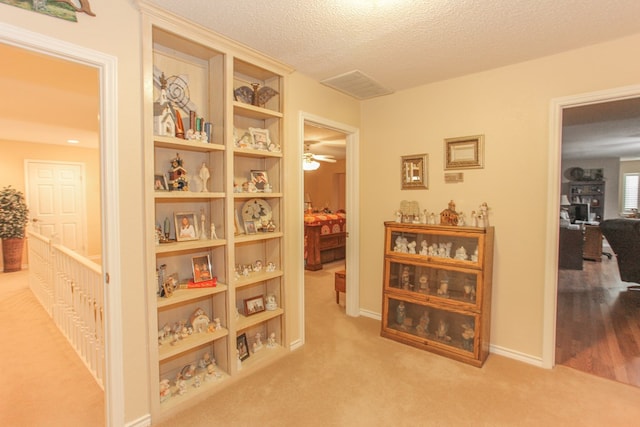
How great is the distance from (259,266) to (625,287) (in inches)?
211

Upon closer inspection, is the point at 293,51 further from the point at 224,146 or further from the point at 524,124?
the point at 524,124

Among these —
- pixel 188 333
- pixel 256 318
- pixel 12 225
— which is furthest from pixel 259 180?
pixel 12 225

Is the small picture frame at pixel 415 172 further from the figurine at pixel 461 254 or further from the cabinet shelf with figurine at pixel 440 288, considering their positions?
the figurine at pixel 461 254

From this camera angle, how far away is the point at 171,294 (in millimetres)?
2094

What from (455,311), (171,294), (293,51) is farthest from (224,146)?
(455,311)

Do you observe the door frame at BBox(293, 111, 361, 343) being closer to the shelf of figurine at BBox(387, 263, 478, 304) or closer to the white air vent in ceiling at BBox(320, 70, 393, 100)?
the white air vent in ceiling at BBox(320, 70, 393, 100)

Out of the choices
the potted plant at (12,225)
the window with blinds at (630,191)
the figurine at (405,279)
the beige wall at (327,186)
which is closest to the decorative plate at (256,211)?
the figurine at (405,279)

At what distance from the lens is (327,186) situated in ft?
32.3

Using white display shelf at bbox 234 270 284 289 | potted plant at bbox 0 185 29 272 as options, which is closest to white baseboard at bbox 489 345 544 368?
white display shelf at bbox 234 270 284 289

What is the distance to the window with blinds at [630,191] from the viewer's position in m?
8.58

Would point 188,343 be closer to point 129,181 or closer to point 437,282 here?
point 129,181

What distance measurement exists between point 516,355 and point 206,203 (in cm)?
287

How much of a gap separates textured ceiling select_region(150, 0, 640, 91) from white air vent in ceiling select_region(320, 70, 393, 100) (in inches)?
7.0

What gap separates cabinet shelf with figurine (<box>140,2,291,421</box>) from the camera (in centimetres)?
200
